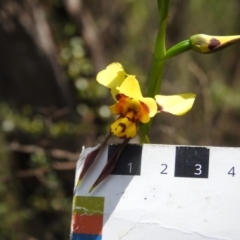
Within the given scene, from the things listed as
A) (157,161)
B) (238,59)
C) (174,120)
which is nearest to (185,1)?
(174,120)

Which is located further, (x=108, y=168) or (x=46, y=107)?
(x=46, y=107)

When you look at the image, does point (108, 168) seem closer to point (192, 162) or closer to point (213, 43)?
point (192, 162)

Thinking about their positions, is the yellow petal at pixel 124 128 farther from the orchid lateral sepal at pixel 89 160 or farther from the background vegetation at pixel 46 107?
the background vegetation at pixel 46 107

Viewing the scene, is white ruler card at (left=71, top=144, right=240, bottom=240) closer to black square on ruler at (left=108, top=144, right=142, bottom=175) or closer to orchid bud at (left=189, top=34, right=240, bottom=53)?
black square on ruler at (left=108, top=144, right=142, bottom=175)

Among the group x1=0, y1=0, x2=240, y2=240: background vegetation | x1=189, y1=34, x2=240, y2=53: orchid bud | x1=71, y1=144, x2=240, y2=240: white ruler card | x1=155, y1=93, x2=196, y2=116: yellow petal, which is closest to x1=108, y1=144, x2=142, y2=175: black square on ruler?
x1=71, y1=144, x2=240, y2=240: white ruler card

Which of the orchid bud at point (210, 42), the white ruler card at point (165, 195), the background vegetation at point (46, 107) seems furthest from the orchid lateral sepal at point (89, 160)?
the background vegetation at point (46, 107)

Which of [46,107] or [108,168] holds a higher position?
[46,107]

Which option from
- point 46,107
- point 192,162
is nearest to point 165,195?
point 192,162
